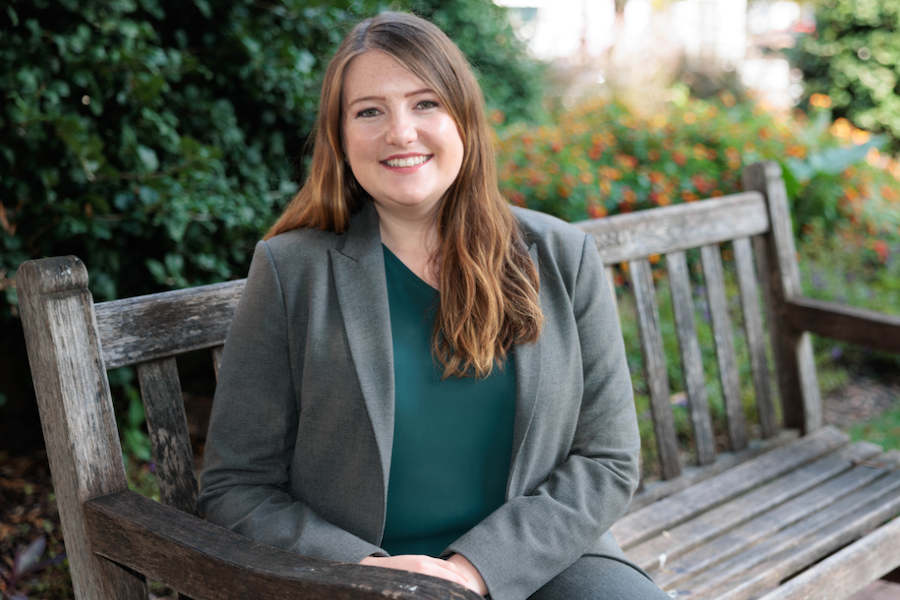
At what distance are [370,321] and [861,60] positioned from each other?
31.2 feet

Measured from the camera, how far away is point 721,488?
2.48m

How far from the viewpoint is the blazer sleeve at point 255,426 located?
1558mm

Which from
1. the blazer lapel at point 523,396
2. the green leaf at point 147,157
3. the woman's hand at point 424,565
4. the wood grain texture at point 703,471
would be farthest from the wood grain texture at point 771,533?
the green leaf at point 147,157

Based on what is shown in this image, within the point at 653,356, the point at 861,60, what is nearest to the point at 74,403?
the point at 653,356

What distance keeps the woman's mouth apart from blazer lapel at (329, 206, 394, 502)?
176mm

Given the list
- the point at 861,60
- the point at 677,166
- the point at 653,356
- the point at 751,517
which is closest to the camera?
the point at 751,517

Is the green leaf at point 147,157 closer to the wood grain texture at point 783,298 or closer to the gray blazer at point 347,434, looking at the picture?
the gray blazer at point 347,434

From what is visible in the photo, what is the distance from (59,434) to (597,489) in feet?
3.66

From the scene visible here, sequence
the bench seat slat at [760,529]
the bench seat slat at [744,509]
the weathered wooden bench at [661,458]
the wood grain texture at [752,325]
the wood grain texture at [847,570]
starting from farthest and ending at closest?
the wood grain texture at [752,325], the bench seat slat at [744,509], the bench seat slat at [760,529], the wood grain texture at [847,570], the weathered wooden bench at [661,458]

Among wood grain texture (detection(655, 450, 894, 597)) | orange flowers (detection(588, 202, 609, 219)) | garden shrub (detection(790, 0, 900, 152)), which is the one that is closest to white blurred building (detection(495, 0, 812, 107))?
garden shrub (detection(790, 0, 900, 152))

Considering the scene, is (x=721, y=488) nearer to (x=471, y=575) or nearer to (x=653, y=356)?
(x=653, y=356)

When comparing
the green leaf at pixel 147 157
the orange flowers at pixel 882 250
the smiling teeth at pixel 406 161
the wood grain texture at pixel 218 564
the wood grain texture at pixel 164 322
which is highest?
the green leaf at pixel 147 157

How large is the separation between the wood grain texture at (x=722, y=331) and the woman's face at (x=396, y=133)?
1.27 meters

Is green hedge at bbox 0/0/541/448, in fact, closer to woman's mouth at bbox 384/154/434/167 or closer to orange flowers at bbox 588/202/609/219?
woman's mouth at bbox 384/154/434/167
